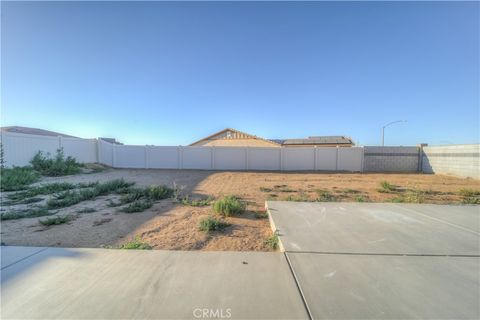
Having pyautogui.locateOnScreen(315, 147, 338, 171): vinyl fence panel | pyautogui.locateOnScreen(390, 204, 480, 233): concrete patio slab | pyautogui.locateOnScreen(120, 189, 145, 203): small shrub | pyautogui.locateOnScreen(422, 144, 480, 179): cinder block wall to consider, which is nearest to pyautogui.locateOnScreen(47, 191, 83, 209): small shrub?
pyautogui.locateOnScreen(120, 189, 145, 203): small shrub

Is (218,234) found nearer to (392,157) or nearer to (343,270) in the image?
(343,270)

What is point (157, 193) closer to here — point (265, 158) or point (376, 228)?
point (376, 228)

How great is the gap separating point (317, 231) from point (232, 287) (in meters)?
1.88

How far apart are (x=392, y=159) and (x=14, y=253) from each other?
1903cm

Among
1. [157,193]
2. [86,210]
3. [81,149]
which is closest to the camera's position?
[86,210]

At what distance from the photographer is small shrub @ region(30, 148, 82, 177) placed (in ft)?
36.2

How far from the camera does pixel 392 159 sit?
15664 mm

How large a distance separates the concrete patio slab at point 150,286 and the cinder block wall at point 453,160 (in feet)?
50.6

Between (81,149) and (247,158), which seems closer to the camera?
(81,149)

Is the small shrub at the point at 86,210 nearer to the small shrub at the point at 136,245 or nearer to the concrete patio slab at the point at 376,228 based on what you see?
the small shrub at the point at 136,245

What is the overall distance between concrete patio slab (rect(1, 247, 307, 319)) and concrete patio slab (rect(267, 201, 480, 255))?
0.87 m

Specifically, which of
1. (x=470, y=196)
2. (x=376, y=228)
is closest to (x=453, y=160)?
(x=470, y=196)

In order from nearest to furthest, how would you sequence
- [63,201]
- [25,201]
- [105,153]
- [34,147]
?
1. [63,201]
2. [25,201]
3. [34,147]
4. [105,153]

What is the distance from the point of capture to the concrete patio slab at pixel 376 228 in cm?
282
